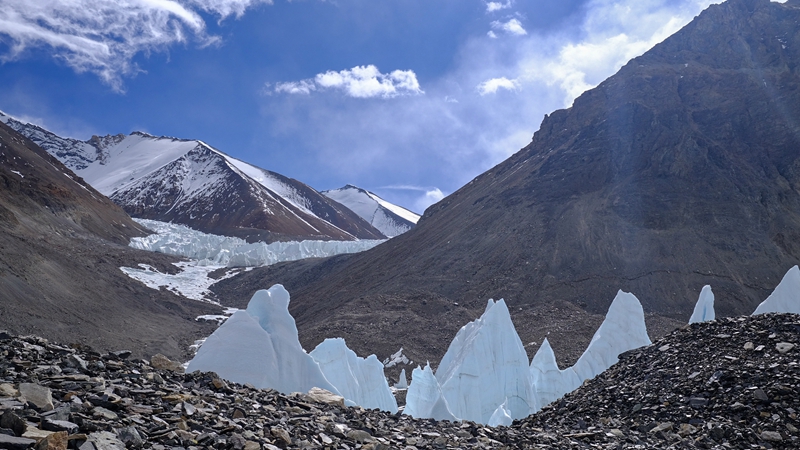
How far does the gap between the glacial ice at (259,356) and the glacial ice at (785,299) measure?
17.7 meters

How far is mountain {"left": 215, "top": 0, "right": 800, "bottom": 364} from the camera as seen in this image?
44.8 m

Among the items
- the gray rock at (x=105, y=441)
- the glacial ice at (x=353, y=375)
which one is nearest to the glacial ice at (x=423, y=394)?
the glacial ice at (x=353, y=375)

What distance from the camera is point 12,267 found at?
37125 mm

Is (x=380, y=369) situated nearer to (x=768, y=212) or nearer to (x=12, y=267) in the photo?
(x=12, y=267)

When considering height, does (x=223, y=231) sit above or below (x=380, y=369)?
above

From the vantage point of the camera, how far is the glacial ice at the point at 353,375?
18.2 m

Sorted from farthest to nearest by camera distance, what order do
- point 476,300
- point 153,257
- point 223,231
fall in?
point 223,231
point 153,257
point 476,300

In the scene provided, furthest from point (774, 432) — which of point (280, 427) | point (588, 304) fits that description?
point (588, 304)

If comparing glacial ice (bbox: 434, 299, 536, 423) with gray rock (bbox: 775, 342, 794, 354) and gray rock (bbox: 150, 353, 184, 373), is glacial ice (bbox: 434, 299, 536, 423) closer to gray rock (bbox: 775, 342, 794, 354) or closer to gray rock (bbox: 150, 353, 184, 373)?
gray rock (bbox: 775, 342, 794, 354)

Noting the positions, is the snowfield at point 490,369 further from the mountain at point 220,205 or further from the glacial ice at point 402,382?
the mountain at point 220,205

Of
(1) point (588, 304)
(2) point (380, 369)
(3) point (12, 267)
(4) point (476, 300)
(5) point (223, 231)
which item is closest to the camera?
(2) point (380, 369)

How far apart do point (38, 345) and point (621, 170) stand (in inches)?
2504

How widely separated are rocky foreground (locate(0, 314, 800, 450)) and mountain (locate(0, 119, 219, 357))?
91.7 ft

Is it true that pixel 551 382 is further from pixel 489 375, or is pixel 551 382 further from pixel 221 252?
pixel 221 252
